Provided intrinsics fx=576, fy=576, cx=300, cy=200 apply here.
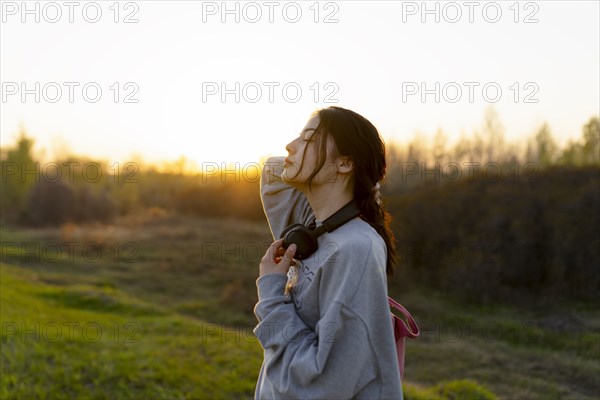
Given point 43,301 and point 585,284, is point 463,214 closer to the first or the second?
point 585,284

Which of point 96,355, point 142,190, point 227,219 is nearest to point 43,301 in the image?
point 96,355

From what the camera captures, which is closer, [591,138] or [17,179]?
[591,138]

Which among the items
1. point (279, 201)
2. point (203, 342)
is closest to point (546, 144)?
point (203, 342)

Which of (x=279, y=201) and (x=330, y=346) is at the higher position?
(x=279, y=201)

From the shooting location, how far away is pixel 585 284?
11281mm

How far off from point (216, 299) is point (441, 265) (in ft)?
17.6

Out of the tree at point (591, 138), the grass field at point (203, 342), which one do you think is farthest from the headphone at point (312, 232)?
the tree at point (591, 138)

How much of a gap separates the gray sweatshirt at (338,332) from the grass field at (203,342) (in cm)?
430

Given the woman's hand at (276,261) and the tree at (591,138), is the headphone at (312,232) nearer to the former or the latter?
the woman's hand at (276,261)

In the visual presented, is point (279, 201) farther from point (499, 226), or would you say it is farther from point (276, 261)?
point (499, 226)

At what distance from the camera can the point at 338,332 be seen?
147 cm

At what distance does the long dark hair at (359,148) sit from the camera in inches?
65.0

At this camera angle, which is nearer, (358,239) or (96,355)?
(358,239)

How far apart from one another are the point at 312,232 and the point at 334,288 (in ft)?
0.68
